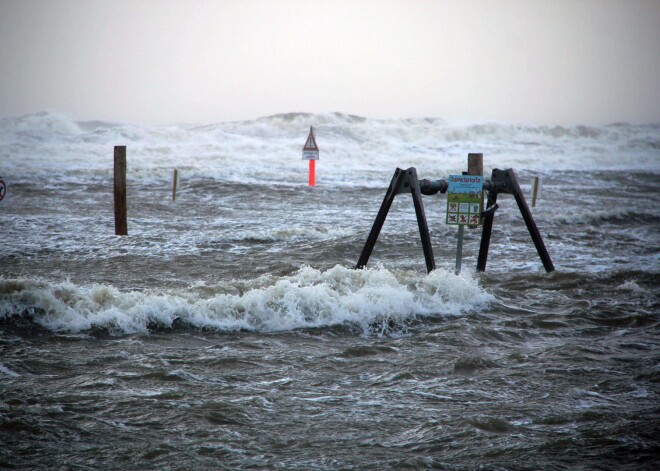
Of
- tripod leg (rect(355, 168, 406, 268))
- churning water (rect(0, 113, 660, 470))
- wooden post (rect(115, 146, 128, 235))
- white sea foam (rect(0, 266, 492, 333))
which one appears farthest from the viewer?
wooden post (rect(115, 146, 128, 235))

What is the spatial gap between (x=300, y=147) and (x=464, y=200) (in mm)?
31672

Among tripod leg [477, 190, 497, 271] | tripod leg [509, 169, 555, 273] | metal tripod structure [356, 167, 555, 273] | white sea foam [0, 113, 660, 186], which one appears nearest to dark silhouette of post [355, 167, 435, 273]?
metal tripod structure [356, 167, 555, 273]

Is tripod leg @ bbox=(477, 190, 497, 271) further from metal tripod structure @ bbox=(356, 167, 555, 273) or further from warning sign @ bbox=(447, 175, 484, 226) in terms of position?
warning sign @ bbox=(447, 175, 484, 226)

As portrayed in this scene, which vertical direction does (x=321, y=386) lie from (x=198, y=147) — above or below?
below

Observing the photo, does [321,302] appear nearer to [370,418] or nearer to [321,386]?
[321,386]

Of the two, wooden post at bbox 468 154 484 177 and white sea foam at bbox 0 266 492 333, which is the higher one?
wooden post at bbox 468 154 484 177

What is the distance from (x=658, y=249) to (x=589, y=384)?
8156mm

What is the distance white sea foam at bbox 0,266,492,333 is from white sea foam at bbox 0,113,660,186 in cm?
1646

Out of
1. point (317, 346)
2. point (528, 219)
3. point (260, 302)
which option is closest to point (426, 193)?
point (528, 219)

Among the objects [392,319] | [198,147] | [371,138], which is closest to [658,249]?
[392,319]

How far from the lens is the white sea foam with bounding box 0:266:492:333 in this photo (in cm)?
658

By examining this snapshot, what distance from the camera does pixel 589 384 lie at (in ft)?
17.6

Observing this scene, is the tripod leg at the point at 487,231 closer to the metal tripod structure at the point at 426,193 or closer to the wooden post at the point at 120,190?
the metal tripod structure at the point at 426,193

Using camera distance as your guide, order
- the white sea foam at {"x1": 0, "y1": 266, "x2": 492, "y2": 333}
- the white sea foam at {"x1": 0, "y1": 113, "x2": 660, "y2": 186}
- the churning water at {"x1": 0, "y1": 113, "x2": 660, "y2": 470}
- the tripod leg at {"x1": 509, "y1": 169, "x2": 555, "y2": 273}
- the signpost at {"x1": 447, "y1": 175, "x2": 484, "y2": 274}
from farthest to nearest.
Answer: the white sea foam at {"x1": 0, "y1": 113, "x2": 660, "y2": 186}
the tripod leg at {"x1": 509, "y1": 169, "x2": 555, "y2": 273}
the signpost at {"x1": 447, "y1": 175, "x2": 484, "y2": 274}
the white sea foam at {"x1": 0, "y1": 266, "x2": 492, "y2": 333}
the churning water at {"x1": 0, "y1": 113, "x2": 660, "y2": 470}
